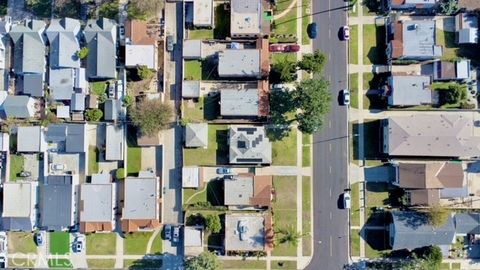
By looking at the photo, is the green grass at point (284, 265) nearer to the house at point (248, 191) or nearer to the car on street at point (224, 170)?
the house at point (248, 191)

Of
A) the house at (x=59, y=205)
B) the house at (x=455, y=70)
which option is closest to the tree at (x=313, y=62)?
the house at (x=455, y=70)

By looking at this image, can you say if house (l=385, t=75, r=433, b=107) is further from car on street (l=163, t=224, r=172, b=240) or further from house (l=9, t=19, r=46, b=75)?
house (l=9, t=19, r=46, b=75)

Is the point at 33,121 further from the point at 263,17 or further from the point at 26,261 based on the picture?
the point at 263,17

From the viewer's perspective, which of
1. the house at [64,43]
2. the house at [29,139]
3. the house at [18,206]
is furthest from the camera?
the house at [29,139]

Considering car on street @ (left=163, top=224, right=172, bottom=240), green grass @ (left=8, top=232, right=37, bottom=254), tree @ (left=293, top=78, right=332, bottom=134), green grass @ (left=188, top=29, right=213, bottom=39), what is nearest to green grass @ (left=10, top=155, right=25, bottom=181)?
green grass @ (left=8, top=232, right=37, bottom=254)

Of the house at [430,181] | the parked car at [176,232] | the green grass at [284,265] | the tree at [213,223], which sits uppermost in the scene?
the house at [430,181]

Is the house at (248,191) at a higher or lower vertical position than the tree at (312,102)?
lower

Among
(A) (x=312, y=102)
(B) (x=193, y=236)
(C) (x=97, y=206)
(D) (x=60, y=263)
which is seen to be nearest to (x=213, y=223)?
(B) (x=193, y=236)

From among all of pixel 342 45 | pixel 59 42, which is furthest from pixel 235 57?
pixel 59 42

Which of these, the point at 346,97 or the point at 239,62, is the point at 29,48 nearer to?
the point at 239,62
